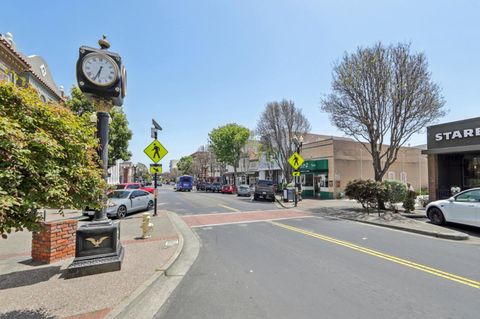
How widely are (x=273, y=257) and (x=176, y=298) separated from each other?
309 cm

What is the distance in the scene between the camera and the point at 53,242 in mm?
6391

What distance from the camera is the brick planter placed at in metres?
6.34

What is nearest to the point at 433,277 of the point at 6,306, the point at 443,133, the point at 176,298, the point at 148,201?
the point at 176,298

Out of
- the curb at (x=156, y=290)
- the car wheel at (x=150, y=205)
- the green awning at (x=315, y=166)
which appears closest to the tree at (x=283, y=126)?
the green awning at (x=315, y=166)

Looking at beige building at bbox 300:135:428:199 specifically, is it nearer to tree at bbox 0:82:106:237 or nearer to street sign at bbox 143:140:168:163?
street sign at bbox 143:140:168:163

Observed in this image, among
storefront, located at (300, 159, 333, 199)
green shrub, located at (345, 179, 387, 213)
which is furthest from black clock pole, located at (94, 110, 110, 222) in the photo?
storefront, located at (300, 159, 333, 199)

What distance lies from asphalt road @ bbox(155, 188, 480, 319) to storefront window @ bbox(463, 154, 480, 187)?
37.5ft

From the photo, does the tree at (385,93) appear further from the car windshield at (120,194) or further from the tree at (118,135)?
the tree at (118,135)

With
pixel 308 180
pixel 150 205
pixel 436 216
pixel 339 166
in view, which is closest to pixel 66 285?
pixel 436 216

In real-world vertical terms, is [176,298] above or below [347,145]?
below

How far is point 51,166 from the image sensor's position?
3.23m

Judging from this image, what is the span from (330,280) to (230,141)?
44763 mm

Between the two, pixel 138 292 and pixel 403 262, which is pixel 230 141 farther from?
pixel 138 292

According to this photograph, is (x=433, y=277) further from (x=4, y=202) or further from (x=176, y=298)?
(x=4, y=202)
